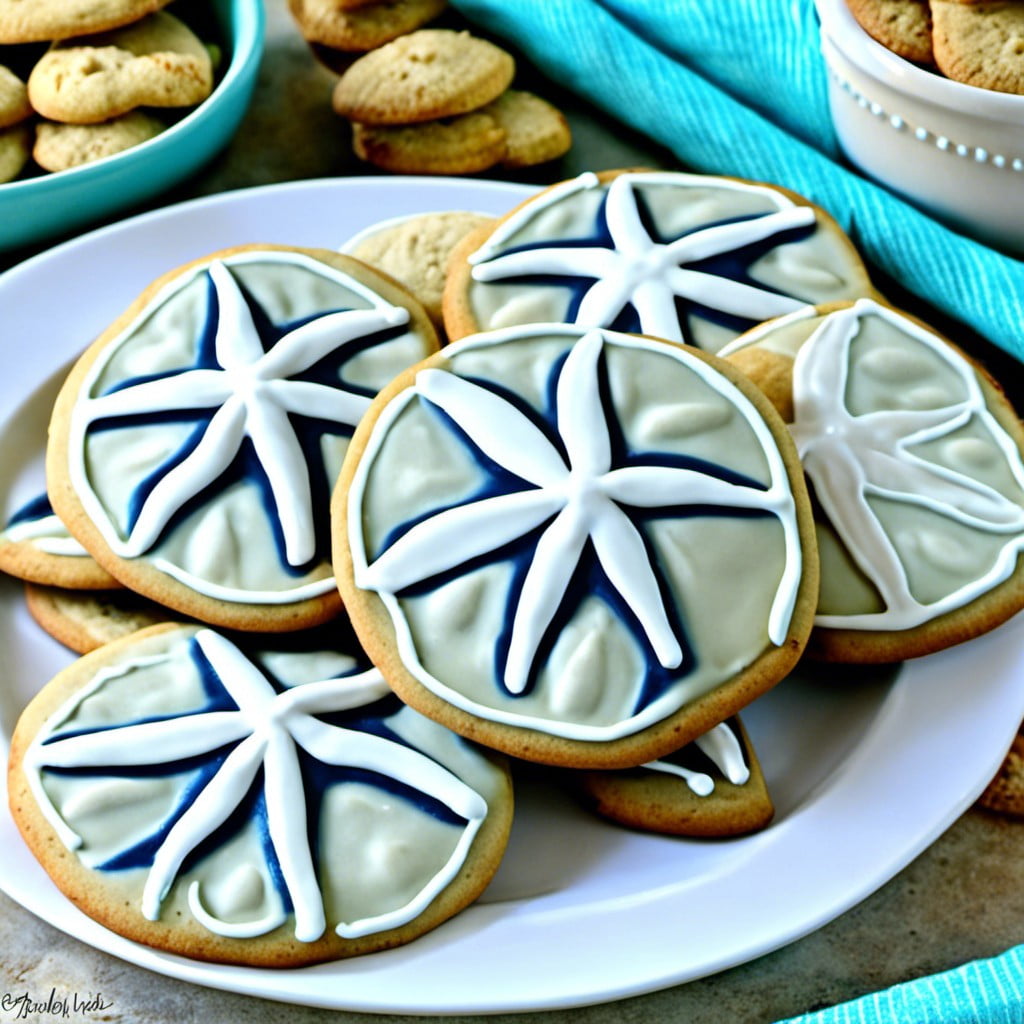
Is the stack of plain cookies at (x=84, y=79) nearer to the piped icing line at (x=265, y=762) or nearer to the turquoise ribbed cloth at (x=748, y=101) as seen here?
the turquoise ribbed cloth at (x=748, y=101)

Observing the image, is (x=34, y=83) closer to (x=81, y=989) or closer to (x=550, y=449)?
(x=550, y=449)

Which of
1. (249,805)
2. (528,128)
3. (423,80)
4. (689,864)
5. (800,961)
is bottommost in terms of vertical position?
(800,961)

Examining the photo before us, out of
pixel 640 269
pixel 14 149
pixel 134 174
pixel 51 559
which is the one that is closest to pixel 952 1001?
pixel 640 269

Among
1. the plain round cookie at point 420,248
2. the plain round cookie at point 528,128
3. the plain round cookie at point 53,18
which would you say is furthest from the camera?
the plain round cookie at point 528,128

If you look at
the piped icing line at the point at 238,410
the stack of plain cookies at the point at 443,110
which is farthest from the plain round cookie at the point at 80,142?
the piped icing line at the point at 238,410

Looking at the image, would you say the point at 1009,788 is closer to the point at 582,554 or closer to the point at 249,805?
the point at 582,554

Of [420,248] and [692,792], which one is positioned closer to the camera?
[692,792]
